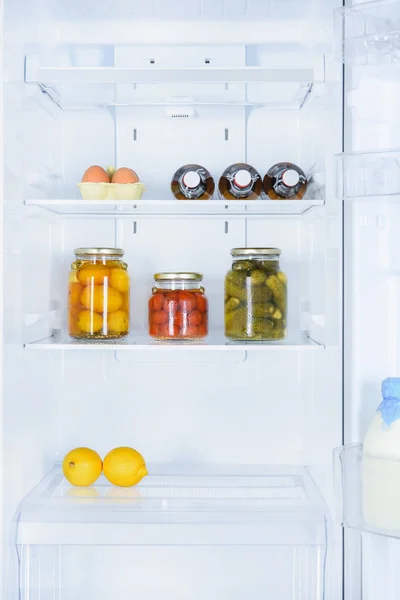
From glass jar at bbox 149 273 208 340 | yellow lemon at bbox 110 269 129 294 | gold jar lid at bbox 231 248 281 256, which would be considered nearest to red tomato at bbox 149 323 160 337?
glass jar at bbox 149 273 208 340

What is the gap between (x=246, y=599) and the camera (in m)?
1.82

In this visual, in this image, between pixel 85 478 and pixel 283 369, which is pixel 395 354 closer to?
pixel 283 369

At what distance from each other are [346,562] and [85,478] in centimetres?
58

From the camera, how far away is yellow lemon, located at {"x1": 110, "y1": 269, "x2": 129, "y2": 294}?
65.3 inches

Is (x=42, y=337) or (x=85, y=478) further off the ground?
(x=42, y=337)

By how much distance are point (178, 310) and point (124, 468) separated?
1.18ft

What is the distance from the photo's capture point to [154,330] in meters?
1.66

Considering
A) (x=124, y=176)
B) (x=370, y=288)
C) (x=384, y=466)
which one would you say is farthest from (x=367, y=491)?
(x=124, y=176)

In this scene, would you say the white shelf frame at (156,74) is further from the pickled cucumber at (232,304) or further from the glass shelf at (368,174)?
the pickled cucumber at (232,304)

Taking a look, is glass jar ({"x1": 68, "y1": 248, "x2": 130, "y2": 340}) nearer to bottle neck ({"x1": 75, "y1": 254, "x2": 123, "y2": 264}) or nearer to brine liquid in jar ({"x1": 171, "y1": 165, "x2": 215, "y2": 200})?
bottle neck ({"x1": 75, "y1": 254, "x2": 123, "y2": 264})

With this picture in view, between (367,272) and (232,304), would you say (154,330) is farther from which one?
(367,272)

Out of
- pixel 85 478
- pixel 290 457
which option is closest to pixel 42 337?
pixel 85 478

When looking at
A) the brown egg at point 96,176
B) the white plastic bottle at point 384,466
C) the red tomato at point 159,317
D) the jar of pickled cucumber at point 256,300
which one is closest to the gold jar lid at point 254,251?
the jar of pickled cucumber at point 256,300

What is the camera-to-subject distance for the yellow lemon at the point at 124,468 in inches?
63.3
